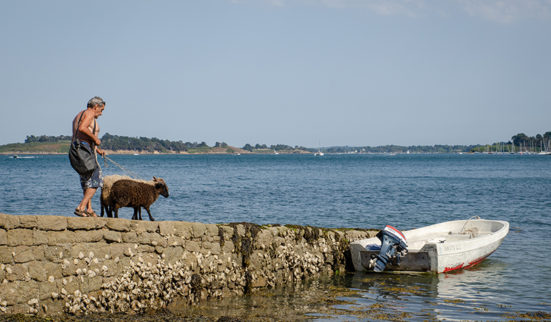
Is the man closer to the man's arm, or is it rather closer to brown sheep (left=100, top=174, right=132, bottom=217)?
the man's arm

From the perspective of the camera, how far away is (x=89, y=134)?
8617mm

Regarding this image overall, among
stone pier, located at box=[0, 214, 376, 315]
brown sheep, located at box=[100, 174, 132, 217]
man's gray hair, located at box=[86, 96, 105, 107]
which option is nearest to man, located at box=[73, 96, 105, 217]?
A: man's gray hair, located at box=[86, 96, 105, 107]

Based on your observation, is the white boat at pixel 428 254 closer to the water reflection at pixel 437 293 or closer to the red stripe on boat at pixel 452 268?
the red stripe on boat at pixel 452 268

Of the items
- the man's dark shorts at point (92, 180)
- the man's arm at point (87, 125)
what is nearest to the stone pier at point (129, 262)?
the man's dark shorts at point (92, 180)

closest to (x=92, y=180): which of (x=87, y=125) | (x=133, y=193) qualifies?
(x=87, y=125)

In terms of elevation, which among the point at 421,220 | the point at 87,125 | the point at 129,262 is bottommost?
the point at 421,220

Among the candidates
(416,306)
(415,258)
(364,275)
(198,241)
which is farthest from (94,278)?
(415,258)

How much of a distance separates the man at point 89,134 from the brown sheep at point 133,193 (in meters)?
1.07

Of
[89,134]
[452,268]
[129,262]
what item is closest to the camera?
[129,262]

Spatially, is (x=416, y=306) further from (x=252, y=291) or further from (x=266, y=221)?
(x=266, y=221)

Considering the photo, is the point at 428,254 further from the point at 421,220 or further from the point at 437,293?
the point at 421,220

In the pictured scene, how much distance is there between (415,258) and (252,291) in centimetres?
438

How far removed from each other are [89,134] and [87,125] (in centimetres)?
16

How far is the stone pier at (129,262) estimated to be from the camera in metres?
7.31
